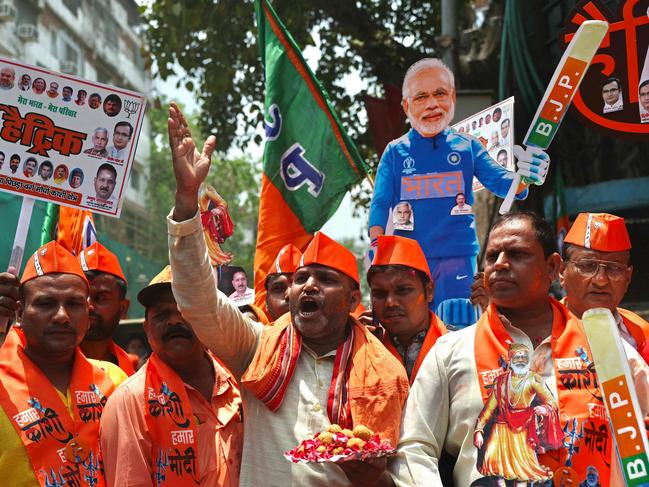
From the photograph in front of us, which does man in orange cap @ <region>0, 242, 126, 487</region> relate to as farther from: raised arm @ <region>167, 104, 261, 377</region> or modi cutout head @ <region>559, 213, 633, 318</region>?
modi cutout head @ <region>559, 213, 633, 318</region>

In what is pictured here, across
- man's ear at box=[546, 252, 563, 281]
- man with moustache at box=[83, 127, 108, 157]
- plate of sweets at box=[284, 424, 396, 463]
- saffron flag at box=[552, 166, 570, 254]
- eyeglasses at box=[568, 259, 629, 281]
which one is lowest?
plate of sweets at box=[284, 424, 396, 463]

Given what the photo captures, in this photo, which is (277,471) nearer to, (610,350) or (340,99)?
(610,350)

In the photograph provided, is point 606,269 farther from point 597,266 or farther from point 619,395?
point 619,395

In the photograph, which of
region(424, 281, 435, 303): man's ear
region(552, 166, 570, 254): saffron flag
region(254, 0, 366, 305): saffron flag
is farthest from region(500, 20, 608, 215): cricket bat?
region(552, 166, 570, 254): saffron flag

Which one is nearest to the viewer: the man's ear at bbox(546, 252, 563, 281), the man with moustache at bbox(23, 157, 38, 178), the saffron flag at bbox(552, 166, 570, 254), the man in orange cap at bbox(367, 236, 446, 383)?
the man's ear at bbox(546, 252, 563, 281)

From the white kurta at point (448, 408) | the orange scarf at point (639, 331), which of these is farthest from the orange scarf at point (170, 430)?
the orange scarf at point (639, 331)

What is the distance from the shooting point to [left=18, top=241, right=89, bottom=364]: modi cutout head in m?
4.75

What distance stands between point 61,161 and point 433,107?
2484 mm

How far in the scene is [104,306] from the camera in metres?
6.03

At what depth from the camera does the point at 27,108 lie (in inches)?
234

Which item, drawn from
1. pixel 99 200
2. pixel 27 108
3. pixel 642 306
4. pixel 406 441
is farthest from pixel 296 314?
pixel 642 306

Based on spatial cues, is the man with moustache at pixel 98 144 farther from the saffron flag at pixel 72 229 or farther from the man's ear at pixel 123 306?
the saffron flag at pixel 72 229

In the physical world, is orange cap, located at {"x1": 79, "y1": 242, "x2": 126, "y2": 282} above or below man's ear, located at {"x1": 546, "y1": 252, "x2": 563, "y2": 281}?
above

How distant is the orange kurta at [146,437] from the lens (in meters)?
4.39
